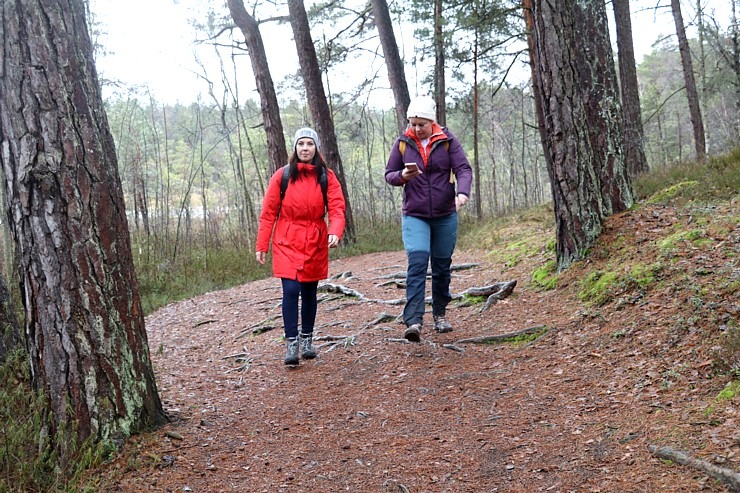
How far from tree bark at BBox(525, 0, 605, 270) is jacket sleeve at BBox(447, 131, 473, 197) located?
4.10 ft

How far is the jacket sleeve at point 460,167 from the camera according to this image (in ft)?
14.8

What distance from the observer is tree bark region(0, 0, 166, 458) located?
2.77 meters

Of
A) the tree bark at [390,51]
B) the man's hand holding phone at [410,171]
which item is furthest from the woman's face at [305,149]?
the tree bark at [390,51]

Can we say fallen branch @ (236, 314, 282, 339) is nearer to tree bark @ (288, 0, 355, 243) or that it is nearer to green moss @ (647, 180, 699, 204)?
green moss @ (647, 180, 699, 204)

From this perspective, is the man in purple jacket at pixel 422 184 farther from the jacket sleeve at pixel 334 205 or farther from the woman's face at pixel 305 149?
the woman's face at pixel 305 149

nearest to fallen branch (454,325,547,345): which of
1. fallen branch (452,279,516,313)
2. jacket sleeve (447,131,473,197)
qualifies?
fallen branch (452,279,516,313)

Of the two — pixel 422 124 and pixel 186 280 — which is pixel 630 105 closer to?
pixel 422 124

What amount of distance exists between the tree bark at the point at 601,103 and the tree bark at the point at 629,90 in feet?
16.0

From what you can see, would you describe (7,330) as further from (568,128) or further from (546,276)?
(568,128)

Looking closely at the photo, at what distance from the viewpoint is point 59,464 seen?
268cm

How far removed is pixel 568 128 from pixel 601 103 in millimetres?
546

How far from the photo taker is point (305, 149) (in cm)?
461

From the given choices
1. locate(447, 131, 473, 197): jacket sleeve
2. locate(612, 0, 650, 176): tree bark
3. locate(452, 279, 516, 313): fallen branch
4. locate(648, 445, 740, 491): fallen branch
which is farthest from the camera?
locate(612, 0, 650, 176): tree bark

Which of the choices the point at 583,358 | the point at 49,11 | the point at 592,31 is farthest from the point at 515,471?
the point at 592,31
